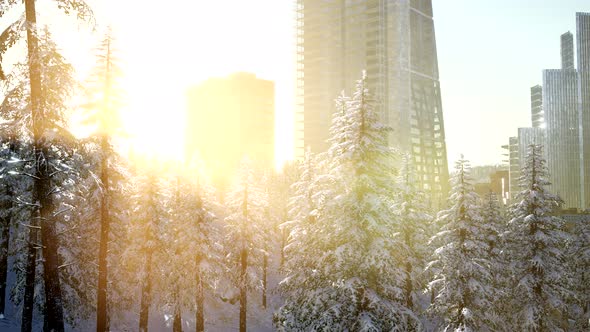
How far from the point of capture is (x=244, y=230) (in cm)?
3438

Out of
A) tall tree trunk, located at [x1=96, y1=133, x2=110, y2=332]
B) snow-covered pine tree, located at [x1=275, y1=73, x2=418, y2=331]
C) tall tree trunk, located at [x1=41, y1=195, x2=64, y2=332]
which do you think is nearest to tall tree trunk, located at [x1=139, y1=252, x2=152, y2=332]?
tall tree trunk, located at [x1=96, y1=133, x2=110, y2=332]

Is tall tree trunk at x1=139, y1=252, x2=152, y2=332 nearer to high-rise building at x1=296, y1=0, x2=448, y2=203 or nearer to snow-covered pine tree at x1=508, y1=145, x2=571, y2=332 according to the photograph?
snow-covered pine tree at x1=508, y1=145, x2=571, y2=332

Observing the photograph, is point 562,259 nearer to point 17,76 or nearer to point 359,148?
point 359,148

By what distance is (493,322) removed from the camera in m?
22.7

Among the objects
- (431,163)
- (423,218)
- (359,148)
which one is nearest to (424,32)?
(431,163)

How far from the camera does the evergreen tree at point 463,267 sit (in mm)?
22375

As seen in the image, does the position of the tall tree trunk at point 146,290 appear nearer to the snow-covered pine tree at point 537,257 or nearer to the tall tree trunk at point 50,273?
the tall tree trunk at point 50,273

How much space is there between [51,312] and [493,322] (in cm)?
1934

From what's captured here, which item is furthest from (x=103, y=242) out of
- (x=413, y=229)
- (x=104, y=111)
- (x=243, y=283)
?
(x=413, y=229)

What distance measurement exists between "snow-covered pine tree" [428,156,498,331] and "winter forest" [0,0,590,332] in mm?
69

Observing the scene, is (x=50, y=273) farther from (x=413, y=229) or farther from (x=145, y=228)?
(x=413, y=229)

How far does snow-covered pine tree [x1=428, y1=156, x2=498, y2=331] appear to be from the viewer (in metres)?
22.4

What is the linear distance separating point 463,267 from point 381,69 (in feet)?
449

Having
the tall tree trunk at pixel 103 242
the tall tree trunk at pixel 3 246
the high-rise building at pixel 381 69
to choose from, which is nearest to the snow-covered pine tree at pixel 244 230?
the tall tree trunk at pixel 103 242
